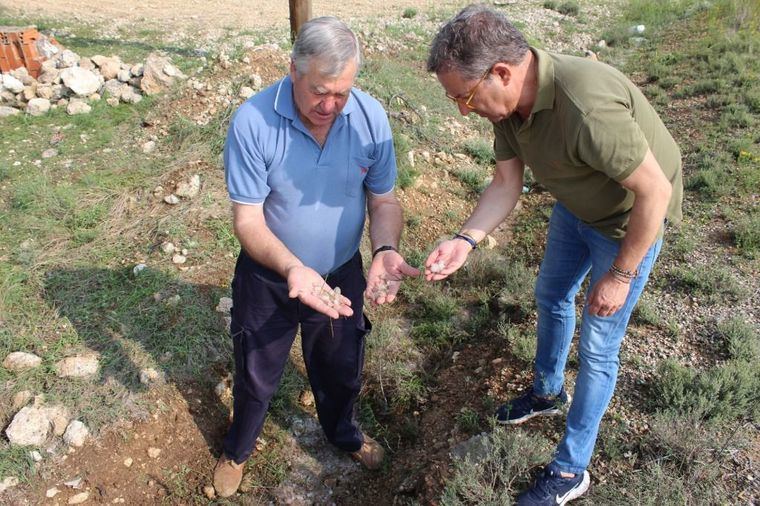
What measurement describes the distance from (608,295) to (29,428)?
2873 mm

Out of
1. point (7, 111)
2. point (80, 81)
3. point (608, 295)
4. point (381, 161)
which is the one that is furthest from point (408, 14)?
point (608, 295)

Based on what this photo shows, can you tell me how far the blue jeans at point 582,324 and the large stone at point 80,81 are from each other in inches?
212

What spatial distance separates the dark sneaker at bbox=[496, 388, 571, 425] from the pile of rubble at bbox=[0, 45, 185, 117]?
502 cm

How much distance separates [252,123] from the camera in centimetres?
208

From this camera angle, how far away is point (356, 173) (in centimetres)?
229

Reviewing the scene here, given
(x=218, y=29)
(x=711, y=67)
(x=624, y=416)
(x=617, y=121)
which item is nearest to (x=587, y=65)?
(x=617, y=121)

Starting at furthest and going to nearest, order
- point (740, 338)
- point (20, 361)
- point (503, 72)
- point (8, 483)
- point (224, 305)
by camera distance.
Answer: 1. point (224, 305)
2. point (740, 338)
3. point (20, 361)
4. point (8, 483)
5. point (503, 72)

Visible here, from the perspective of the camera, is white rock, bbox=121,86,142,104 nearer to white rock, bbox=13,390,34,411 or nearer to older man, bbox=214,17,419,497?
white rock, bbox=13,390,34,411

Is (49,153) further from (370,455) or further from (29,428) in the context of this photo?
(370,455)

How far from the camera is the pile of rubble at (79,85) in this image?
5809mm

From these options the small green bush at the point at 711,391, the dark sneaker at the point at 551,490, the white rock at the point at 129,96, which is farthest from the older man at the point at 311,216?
the white rock at the point at 129,96

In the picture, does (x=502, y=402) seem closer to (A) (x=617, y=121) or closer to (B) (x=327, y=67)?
(A) (x=617, y=121)

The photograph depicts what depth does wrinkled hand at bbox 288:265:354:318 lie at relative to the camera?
2.10 m

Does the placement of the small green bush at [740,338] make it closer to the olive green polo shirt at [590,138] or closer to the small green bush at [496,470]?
the small green bush at [496,470]
